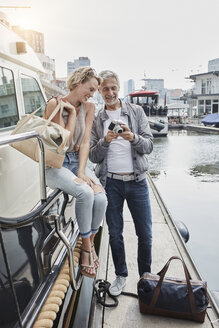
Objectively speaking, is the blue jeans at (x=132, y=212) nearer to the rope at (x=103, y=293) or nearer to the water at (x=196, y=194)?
the rope at (x=103, y=293)

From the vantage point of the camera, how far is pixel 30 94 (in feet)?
11.6

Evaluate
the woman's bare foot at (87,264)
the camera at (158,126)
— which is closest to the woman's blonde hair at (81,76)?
the woman's bare foot at (87,264)

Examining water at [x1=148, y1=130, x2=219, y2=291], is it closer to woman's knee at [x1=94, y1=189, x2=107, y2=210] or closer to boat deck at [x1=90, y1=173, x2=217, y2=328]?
boat deck at [x1=90, y1=173, x2=217, y2=328]

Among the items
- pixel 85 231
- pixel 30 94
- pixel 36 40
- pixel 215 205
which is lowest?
pixel 215 205

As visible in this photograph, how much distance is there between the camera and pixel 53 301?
1.77 m

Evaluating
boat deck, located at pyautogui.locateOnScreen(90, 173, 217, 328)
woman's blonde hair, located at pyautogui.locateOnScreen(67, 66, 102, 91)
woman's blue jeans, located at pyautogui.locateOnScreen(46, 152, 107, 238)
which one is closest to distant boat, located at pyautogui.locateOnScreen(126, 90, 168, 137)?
boat deck, located at pyautogui.locateOnScreen(90, 173, 217, 328)

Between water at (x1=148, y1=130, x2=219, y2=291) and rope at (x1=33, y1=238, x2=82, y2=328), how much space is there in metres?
2.90

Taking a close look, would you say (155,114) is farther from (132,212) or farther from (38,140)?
(38,140)

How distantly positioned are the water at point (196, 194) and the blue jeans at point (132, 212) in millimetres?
2160

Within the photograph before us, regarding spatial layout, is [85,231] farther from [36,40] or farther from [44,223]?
[36,40]

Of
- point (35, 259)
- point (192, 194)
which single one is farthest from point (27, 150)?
point (192, 194)

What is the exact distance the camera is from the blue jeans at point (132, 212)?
96.3 inches

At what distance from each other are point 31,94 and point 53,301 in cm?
271

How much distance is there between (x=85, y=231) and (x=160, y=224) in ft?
8.67
